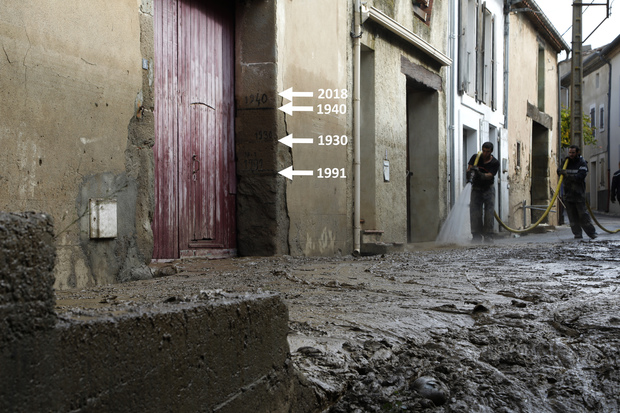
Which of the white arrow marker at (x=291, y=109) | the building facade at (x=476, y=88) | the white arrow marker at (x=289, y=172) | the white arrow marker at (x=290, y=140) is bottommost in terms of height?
the white arrow marker at (x=289, y=172)

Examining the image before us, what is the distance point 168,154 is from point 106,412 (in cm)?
471

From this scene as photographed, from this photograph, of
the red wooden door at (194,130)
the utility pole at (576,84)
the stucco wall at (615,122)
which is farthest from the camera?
the stucco wall at (615,122)

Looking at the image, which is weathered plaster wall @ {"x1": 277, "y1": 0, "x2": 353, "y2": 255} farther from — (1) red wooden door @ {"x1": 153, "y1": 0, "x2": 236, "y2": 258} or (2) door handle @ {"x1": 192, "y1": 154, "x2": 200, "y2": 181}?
(2) door handle @ {"x1": 192, "y1": 154, "x2": 200, "y2": 181}

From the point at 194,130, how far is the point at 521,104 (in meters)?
13.1

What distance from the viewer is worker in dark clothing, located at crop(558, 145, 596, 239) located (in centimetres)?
1121

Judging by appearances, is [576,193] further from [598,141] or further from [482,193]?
[598,141]

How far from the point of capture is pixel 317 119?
770cm

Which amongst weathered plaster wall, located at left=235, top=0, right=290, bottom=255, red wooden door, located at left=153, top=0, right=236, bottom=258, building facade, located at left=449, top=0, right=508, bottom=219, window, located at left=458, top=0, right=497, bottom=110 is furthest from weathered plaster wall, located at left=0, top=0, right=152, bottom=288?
window, located at left=458, top=0, right=497, bottom=110

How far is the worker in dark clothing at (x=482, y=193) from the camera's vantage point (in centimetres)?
1099

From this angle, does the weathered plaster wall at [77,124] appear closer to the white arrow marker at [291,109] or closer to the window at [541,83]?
the white arrow marker at [291,109]

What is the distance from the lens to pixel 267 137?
6797 millimetres

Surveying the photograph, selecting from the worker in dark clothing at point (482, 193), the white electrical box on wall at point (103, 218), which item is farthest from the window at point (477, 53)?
the white electrical box on wall at point (103, 218)

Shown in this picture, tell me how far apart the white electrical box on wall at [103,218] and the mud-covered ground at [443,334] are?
1.54ft

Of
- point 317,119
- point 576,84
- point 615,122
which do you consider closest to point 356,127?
point 317,119
